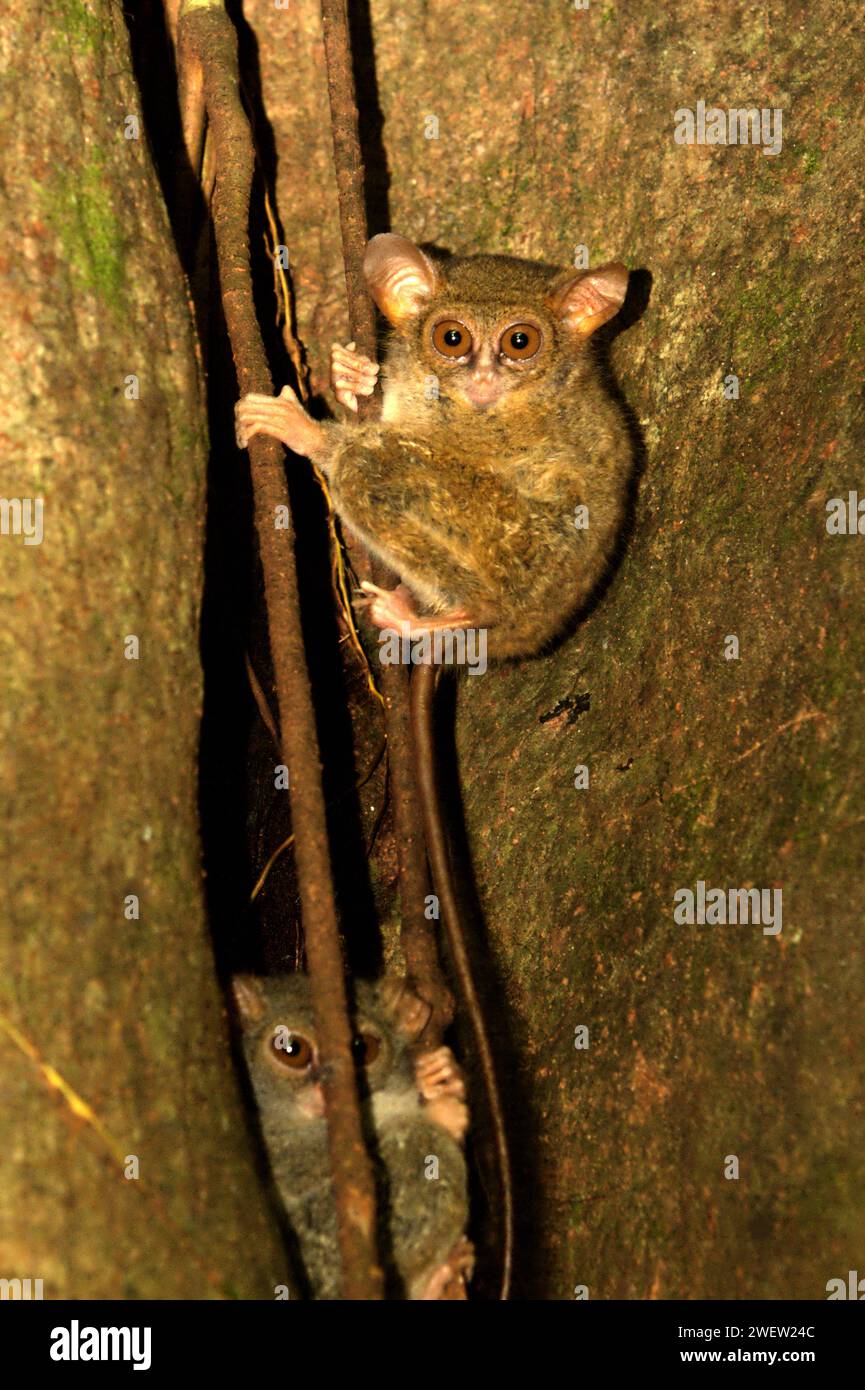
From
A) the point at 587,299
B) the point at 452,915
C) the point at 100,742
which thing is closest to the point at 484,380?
the point at 587,299

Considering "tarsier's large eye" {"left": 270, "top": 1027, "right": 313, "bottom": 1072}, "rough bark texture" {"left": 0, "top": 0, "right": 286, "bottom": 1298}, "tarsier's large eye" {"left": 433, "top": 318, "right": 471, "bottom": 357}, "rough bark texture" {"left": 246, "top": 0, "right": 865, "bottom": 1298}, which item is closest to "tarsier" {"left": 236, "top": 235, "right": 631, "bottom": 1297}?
"tarsier's large eye" {"left": 433, "top": 318, "right": 471, "bottom": 357}

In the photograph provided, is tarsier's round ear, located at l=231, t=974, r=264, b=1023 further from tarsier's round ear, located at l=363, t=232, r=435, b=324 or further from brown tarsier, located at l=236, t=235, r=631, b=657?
tarsier's round ear, located at l=363, t=232, r=435, b=324

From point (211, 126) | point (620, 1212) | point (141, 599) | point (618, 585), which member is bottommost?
point (620, 1212)

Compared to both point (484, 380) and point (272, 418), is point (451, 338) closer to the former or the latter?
point (484, 380)

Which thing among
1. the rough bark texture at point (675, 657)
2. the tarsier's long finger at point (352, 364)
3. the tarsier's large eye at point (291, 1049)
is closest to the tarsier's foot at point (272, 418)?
the tarsier's long finger at point (352, 364)

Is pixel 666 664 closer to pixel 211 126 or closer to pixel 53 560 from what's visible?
pixel 53 560

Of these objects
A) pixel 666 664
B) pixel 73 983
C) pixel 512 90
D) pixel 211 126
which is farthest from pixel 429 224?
pixel 73 983
